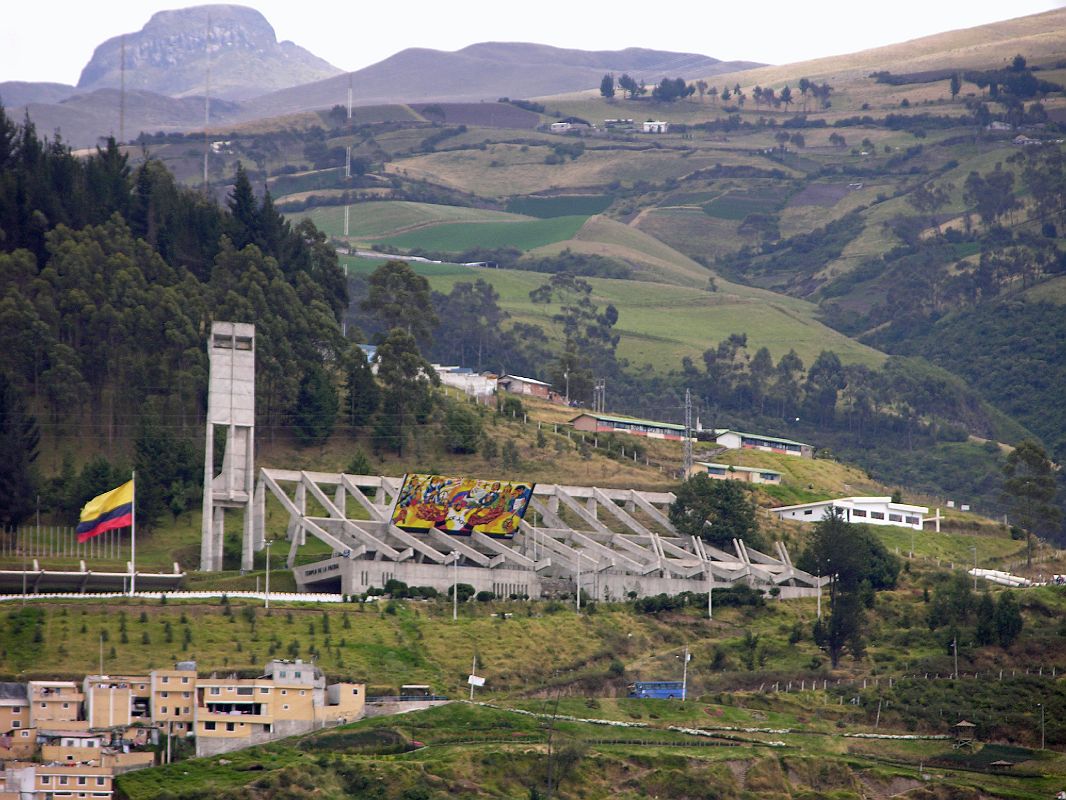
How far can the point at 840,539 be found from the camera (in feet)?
345

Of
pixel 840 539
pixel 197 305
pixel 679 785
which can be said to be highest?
pixel 197 305

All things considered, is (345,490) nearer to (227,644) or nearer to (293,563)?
(293,563)

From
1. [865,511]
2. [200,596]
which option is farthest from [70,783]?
[865,511]

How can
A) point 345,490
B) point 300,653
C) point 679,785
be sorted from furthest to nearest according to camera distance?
point 345,490
point 300,653
point 679,785

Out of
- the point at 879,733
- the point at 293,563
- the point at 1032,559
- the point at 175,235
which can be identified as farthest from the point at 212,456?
the point at 1032,559

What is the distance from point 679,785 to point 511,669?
41.1 ft

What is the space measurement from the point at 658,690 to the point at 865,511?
4224cm

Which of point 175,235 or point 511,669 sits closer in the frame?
point 511,669

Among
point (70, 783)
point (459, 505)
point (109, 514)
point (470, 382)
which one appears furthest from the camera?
point (470, 382)

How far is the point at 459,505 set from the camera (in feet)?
343

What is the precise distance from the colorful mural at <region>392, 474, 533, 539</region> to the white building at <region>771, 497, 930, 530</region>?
23.7 meters

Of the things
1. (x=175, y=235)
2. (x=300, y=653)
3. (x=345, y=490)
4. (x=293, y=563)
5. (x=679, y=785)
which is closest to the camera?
(x=679, y=785)

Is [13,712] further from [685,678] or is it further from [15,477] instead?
[685,678]

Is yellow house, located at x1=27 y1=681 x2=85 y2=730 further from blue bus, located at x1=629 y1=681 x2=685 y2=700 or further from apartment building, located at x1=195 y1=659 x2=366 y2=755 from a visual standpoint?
blue bus, located at x1=629 y1=681 x2=685 y2=700
